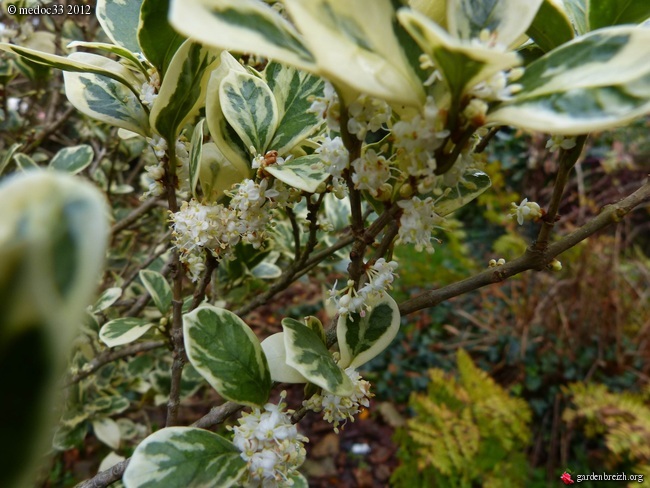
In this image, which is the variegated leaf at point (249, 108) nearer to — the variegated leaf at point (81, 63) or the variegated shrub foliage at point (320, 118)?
the variegated shrub foliage at point (320, 118)

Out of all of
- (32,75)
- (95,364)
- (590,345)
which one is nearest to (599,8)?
(95,364)

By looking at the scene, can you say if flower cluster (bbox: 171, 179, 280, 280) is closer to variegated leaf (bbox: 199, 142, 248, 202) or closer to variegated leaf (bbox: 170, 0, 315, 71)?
variegated leaf (bbox: 199, 142, 248, 202)

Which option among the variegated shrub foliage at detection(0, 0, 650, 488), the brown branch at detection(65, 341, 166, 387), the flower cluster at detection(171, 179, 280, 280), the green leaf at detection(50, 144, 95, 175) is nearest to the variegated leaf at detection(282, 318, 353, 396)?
the variegated shrub foliage at detection(0, 0, 650, 488)

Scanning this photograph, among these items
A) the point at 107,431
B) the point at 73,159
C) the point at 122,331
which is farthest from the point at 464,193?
the point at 107,431

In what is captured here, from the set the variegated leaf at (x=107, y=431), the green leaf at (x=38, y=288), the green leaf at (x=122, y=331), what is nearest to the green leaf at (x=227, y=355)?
the green leaf at (x=122, y=331)

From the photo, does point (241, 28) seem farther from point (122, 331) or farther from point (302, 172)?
point (122, 331)
